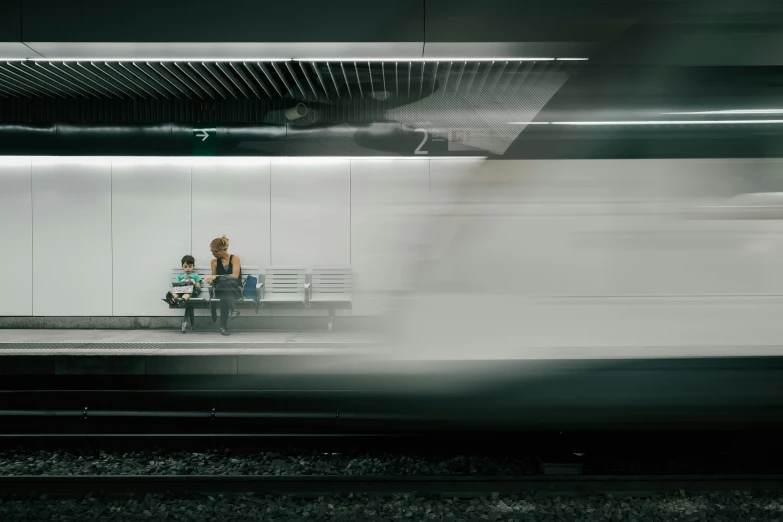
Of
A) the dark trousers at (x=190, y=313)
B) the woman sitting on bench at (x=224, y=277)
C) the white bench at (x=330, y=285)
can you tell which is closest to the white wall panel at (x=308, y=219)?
the white bench at (x=330, y=285)

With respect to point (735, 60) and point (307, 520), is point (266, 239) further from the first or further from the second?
point (735, 60)

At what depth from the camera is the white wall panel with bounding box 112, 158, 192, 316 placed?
885 centimetres

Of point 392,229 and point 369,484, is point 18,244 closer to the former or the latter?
point 369,484

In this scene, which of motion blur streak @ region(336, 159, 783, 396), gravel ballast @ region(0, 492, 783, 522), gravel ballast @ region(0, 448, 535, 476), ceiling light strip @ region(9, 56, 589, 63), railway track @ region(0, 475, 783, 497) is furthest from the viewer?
ceiling light strip @ region(9, 56, 589, 63)

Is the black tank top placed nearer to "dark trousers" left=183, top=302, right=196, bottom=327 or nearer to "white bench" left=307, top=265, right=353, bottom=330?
"dark trousers" left=183, top=302, right=196, bottom=327

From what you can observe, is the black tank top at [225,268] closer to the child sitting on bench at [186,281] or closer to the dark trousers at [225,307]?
the dark trousers at [225,307]

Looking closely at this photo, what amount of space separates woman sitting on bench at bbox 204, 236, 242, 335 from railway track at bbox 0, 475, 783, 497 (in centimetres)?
469

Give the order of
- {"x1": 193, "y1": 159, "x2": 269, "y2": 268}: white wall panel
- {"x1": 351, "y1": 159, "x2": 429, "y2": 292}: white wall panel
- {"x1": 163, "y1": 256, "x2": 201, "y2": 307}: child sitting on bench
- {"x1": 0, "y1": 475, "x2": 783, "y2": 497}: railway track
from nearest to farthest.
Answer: {"x1": 351, "y1": 159, "x2": 429, "y2": 292}: white wall panel
{"x1": 0, "y1": 475, "x2": 783, "y2": 497}: railway track
{"x1": 163, "y1": 256, "x2": 201, "y2": 307}: child sitting on bench
{"x1": 193, "y1": 159, "x2": 269, "y2": 268}: white wall panel

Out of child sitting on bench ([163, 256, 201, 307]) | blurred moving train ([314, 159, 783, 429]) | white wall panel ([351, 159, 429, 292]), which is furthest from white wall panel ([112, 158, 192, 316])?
blurred moving train ([314, 159, 783, 429])

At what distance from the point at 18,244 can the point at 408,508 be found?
Answer: 8.88 metres

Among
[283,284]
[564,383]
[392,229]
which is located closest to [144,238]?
[283,284]

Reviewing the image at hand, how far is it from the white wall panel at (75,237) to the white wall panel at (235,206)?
1.49 m

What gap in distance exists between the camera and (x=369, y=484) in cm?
334

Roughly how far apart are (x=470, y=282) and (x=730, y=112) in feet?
5.05
